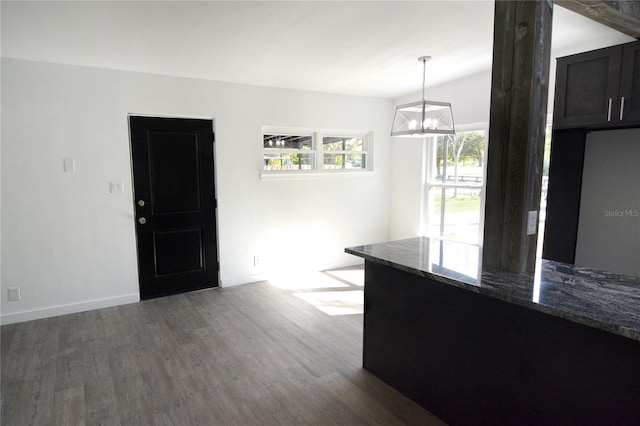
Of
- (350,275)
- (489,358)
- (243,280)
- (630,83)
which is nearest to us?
(489,358)

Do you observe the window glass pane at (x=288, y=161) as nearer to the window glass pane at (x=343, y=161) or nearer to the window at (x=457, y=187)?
the window glass pane at (x=343, y=161)

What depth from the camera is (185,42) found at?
301 cm

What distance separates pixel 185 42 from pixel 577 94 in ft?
10.6

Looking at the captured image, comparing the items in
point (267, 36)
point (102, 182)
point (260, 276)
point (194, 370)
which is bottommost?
point (194, 370)

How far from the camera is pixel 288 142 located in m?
4.92

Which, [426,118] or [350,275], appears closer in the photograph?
[426,118]

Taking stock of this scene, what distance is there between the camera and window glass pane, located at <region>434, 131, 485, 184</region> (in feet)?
14.9

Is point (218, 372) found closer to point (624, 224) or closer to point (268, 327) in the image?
point (268, 327)

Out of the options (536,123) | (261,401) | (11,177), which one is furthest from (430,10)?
(11,177)

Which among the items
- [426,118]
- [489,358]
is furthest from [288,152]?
[489,358]

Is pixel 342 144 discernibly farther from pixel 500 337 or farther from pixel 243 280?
pixel 500 337

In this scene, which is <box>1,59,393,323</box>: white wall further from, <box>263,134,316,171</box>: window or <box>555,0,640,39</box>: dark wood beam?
<box>555,0,640,39</box>: dark wood beam

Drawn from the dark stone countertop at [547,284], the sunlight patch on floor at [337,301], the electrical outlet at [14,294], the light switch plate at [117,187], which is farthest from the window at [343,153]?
the electrical outlet at [14,294]

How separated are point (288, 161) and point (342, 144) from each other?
0.97m
